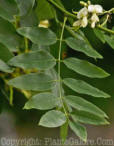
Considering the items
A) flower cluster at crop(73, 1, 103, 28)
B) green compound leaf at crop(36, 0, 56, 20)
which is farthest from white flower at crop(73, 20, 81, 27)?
green compound leaf at crop(36, 0, 56, 20)

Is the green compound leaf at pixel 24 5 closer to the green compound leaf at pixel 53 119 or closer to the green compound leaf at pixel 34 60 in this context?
the green compound leaf at pixel 34 60

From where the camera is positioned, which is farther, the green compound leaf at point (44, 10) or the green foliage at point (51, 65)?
the green compound leaf at point (44, 10)

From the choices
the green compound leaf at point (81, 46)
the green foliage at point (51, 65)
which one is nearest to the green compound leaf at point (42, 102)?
the green foliage at point (51, 65)

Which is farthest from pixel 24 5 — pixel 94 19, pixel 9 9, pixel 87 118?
pixel 87 118

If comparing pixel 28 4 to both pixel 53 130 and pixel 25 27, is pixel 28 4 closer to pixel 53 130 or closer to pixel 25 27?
pixel 25 27

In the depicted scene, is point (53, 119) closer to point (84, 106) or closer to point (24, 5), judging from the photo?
point (84, 106)

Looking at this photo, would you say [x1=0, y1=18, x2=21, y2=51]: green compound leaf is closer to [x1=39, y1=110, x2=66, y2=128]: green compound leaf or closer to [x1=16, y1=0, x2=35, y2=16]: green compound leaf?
[x1=16, y1=0, x2=35, y2=16]: green compound leaf

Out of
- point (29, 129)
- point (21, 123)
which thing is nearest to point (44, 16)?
point (21, 123)

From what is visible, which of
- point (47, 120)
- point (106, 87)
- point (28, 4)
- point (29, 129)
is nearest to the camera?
point (47, 120)
